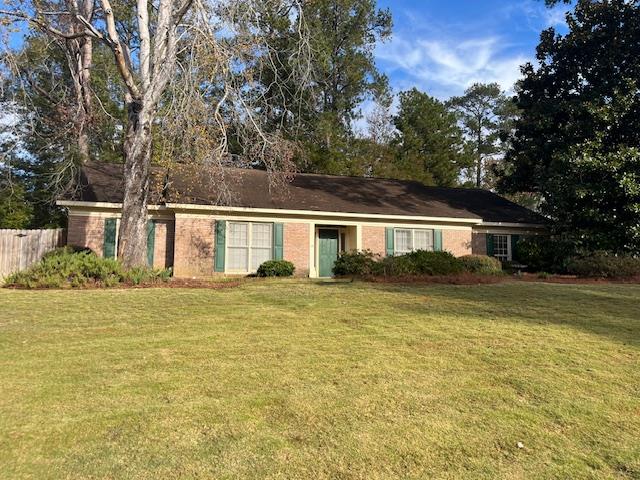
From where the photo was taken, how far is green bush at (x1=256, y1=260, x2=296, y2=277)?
55.9 feet

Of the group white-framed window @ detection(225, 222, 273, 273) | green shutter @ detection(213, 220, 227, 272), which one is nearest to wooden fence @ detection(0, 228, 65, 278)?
green shutter @ detection(213, 220, 227, 272)

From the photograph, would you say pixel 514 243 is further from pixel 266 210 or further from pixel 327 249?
pixel 266 210

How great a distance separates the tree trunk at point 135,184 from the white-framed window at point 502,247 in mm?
14977

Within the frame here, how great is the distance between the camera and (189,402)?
4.51 metres

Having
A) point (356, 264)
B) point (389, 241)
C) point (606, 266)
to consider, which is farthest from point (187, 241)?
point (606, 266)

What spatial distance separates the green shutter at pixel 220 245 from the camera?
17156mm

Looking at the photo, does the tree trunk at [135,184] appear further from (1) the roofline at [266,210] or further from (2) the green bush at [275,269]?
(2) the green bush at [275,269]

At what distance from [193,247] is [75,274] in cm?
517

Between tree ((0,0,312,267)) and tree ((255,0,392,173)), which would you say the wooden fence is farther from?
tree ((255,0,392,173))

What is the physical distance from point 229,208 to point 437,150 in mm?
21895

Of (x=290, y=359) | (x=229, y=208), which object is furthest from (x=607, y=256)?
(x=290, y=359)

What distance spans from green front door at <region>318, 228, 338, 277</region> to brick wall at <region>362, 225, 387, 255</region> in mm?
1306

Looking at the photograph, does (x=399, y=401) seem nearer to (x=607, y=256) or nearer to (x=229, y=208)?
(x=229, y=208)

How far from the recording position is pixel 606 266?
17.1 m
